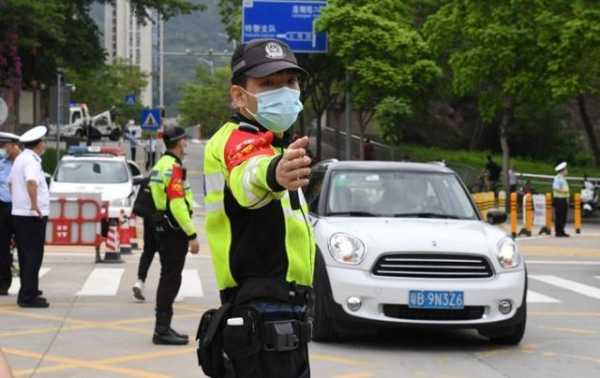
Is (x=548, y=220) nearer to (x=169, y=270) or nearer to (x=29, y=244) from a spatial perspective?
(x=29, y=244)

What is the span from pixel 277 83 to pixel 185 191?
219 inches

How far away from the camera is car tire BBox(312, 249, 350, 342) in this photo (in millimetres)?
9383

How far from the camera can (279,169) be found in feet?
12.5

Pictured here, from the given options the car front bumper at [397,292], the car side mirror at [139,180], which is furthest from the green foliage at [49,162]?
the car front bumper at [397,292]

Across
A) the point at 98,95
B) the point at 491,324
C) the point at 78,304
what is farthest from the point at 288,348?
the point at 98,95

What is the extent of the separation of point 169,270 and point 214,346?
500cm

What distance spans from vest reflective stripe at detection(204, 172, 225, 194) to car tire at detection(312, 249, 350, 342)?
5035 mm

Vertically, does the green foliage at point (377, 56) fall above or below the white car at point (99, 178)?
above

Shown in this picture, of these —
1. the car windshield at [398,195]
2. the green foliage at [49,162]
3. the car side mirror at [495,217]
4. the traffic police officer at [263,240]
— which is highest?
the traffic police officer at [263,240]

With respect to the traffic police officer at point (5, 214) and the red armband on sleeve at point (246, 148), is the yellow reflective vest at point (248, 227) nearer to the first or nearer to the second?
the red armband on sleeve at point (246, 148)

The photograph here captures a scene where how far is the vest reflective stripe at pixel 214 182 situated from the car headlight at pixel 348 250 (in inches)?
199

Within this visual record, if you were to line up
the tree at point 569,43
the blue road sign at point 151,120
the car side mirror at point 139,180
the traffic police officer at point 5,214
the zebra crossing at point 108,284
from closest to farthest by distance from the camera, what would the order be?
the car side mirror at point 139,180 → the traffic police officer at point 5,214 → the zebra crossing at point 108,284 → the tree at point 569,43 → the blue road sign at point 151,120

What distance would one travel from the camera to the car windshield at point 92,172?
2338cm

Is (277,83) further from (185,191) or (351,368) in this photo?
(185,191)
